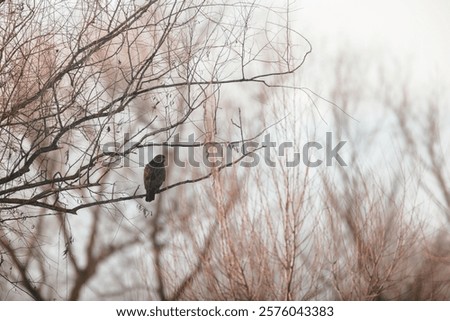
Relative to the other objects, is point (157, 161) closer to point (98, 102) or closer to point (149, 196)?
point (149, 196)

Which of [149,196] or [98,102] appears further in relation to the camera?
[149,196]

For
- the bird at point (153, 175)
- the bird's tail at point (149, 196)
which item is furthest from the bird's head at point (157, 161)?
the bird's tail at point (149, 196)

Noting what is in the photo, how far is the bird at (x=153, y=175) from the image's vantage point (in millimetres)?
2941

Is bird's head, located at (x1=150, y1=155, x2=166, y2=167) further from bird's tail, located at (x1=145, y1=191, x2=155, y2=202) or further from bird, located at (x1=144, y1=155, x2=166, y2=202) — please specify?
bird's tail, located at (x1=145, y1=191, x2=155, y2=202)

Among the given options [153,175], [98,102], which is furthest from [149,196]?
[98,102]

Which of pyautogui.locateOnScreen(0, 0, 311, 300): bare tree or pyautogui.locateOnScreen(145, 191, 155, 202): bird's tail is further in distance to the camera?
pyautogui.locateOnScreen(145, 191, 155, 202): bird's tail

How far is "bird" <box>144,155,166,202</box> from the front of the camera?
9.65ft

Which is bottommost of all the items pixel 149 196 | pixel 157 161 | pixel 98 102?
pixel 149 196

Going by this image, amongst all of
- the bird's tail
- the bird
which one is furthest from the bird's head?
the bird's tail

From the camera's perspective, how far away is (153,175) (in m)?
2.95

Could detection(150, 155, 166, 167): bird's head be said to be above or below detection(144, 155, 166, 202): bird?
above

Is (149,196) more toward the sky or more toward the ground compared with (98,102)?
more toward the ground

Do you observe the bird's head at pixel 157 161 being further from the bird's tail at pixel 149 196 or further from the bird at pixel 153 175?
the bird's tail at pixel 149 196
